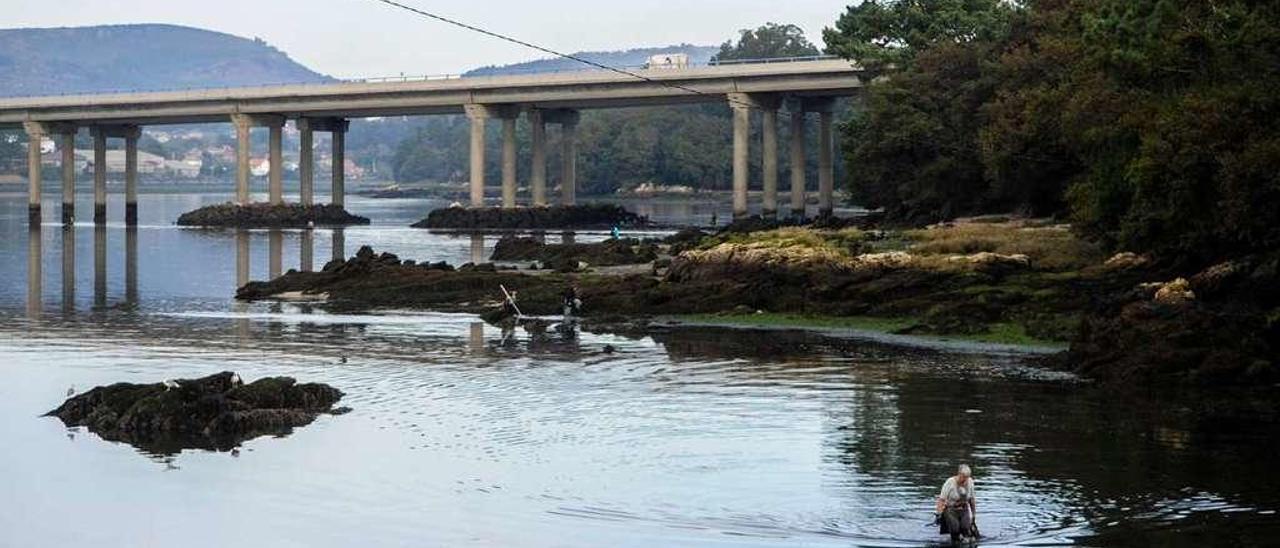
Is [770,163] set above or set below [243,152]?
below

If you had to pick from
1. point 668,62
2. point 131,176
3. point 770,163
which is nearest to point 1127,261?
point 770,163

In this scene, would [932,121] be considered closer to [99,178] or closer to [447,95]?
[447,95]

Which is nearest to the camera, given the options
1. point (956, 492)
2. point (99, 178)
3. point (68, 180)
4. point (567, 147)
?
point (956, 492)

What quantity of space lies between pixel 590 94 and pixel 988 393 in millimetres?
102454

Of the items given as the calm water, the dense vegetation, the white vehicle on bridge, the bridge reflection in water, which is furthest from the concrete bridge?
the calm water

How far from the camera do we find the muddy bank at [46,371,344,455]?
121 ft

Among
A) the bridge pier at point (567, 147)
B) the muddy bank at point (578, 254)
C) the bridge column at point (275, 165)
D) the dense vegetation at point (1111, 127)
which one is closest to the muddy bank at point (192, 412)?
the dense vegetation at point (1111, 127)

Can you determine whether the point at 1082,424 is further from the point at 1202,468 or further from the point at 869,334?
the point at 869,334

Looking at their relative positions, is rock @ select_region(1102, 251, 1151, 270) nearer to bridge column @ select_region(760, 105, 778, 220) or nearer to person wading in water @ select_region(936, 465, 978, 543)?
person wading in water @ select_region(936, 465, 978, 543)

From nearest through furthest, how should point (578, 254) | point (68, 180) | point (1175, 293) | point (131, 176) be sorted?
point (1175, 293) → point (578, 254) → point (68, 180) → point (131, 176)

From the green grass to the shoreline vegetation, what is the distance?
2.9 inches

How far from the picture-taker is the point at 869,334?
53.5 metres

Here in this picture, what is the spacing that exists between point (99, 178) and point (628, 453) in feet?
489

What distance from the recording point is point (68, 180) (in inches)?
6900
